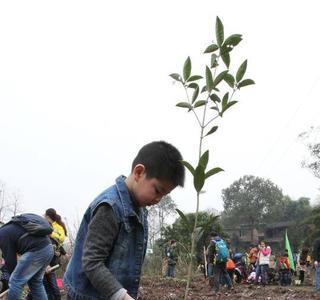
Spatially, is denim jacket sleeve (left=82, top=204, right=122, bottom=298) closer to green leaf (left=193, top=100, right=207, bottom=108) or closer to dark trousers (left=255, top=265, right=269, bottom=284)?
green leaf (left=193, top=100, right=207, bottom=108)

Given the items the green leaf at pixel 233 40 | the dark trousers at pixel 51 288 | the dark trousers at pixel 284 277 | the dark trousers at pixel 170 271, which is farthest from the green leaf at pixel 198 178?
the dark trousers at pixel 284 277

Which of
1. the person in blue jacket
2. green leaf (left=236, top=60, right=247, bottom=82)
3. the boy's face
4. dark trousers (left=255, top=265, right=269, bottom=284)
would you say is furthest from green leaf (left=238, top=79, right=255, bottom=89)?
dark trousers (left=255, top=265, right=269, bottom=284)

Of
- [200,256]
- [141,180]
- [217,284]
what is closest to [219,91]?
[141,180]

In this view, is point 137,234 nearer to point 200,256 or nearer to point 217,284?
point 217,284

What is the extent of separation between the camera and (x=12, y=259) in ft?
17.4

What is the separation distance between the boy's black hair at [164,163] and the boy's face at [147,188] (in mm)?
26

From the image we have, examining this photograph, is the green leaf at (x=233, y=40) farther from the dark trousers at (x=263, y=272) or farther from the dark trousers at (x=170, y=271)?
the dark trousers at (x=170, y=271)

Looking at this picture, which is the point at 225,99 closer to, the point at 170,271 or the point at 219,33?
the point at 219,33

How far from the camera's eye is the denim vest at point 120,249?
2369 millimetres

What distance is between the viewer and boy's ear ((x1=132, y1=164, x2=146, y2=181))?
7.79 feet

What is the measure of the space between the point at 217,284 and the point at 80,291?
10.9 meters

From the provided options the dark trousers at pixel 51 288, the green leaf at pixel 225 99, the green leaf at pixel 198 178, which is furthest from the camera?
the dark trousers at pixel 51 288

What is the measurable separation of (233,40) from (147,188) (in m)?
0.75

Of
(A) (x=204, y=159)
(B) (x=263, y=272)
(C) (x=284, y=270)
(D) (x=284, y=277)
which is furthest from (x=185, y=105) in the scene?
(D) (x=284, y=277)
